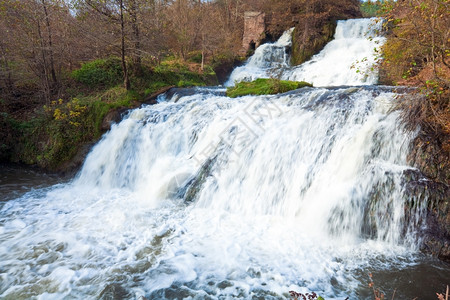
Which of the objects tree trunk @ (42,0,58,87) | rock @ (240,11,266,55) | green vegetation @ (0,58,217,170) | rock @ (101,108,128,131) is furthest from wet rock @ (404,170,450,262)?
rock @ (240,11,266,55)

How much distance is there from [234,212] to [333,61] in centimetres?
1133

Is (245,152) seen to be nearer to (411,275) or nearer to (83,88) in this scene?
(411,275)

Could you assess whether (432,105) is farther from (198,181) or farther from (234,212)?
(198,181)

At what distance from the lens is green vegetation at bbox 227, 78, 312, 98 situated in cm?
840

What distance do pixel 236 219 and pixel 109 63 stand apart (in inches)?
374

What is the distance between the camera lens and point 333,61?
44.0ft

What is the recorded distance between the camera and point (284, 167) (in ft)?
18.0

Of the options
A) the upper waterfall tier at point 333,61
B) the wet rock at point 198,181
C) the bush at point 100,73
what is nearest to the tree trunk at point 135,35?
the bush at point 100,73

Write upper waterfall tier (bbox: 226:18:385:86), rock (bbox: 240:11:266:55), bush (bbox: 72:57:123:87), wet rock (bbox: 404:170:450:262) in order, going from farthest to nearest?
rock (bbox: 240:11:266:55) < upper waterfall tier (bbox: 226:18:385:86) < bush (bbox: 72:57:123:87) < wet rock (bbox: 404:170:450:262)

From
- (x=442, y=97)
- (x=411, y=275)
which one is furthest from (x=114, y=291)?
(x=442, y=97)

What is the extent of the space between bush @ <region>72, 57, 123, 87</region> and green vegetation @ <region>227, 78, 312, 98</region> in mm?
5120

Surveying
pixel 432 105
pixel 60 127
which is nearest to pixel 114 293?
pixel 432 105

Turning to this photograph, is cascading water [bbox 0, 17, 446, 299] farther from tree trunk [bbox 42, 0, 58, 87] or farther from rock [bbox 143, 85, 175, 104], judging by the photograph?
tree trunk [bbox 42, 0, 58, 87]

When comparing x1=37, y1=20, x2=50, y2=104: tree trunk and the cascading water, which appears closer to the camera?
the cascading water
